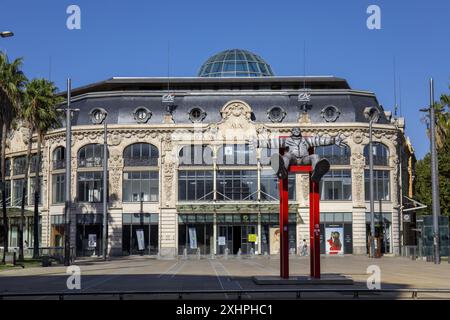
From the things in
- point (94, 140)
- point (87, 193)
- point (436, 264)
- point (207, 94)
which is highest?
point (207, 94)

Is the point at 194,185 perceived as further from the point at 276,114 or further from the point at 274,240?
the point at 276,114

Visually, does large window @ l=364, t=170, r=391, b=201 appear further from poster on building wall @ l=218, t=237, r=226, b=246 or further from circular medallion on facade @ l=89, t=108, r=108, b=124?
circular medallion on facade @ l=89, t=108, r=108, b=124

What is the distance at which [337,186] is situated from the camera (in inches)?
2625

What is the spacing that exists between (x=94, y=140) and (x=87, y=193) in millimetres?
4963

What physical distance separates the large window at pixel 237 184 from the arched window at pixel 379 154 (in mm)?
10604

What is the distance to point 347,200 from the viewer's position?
6638cm

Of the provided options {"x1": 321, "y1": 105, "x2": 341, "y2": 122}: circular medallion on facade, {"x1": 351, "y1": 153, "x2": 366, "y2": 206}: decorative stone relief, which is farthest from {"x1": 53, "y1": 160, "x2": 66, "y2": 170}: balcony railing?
{"x1": 351, "y1": 153, "x2": 366, "y2": 206}: decorative stone relief

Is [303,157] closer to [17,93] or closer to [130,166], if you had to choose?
[17,93]

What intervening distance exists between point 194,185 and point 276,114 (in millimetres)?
9997

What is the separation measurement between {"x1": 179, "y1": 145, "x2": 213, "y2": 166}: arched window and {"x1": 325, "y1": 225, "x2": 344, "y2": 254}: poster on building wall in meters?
12.4

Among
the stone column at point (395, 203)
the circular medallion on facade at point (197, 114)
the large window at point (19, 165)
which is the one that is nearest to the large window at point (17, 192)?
the large window at point (19, 165)

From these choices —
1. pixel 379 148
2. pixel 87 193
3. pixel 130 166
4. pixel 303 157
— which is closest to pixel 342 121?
pixel 379 148

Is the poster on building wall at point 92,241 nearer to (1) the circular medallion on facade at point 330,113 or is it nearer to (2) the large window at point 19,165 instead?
(2) the large window at point 19,165
